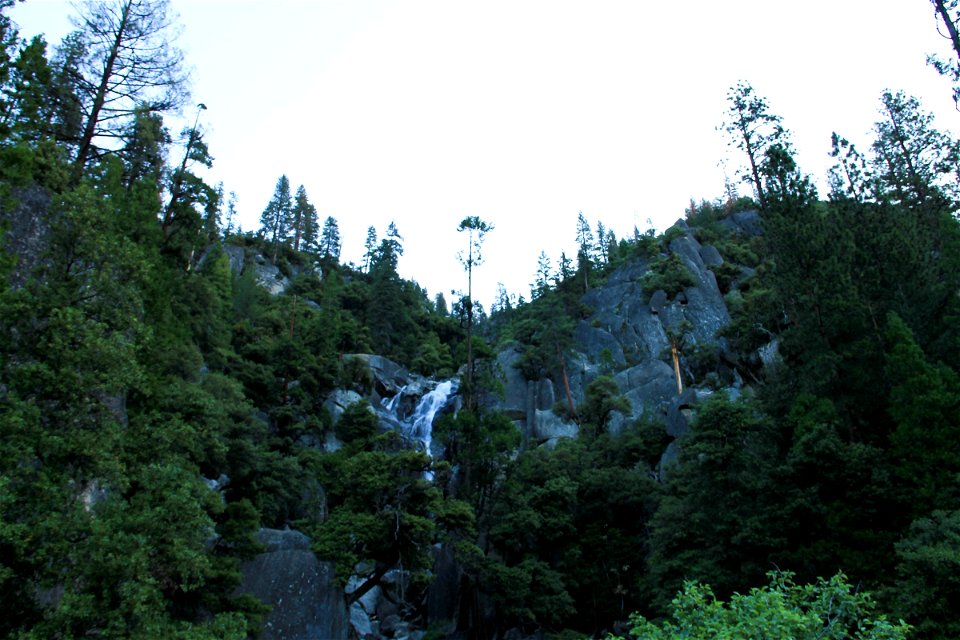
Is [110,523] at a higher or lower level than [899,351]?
lower

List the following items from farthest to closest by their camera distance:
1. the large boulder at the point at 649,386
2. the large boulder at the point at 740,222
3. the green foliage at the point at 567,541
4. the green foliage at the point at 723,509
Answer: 1. the large boulder at the point at 740,222
2. the large boulder at the point at 649,386
3. the green foliage at the point at 567,541
4. the green foliage at the point at 723,509

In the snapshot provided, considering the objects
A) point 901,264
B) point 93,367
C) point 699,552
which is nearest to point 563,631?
point 699,552

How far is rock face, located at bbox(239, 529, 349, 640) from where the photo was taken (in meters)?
17.9

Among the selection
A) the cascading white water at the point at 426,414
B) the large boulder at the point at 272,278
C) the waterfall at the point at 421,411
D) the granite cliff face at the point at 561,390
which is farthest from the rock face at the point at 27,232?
the large boulder at the point at 272,278

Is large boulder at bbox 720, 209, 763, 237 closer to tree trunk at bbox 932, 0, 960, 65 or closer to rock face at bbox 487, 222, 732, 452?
rock face at bbox 487, 222, 732, 452

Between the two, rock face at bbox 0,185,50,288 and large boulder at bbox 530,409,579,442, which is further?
large boulder at bbox 530,409,579,442

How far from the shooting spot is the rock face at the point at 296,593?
704 inches

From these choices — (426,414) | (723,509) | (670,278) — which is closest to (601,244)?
(670,278)

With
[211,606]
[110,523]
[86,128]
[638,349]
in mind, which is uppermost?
[638,349]

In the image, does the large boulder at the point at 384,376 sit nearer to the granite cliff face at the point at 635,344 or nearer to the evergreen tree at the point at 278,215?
the granite cliff face at the point at 635,344

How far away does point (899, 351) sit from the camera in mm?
16578

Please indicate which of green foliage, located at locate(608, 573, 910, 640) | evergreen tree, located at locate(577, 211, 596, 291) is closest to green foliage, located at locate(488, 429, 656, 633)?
green foliage, located at locate(608, 573, 910, 640)

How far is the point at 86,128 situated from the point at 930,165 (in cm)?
3683

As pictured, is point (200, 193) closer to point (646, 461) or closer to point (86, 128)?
point (86, 128)
